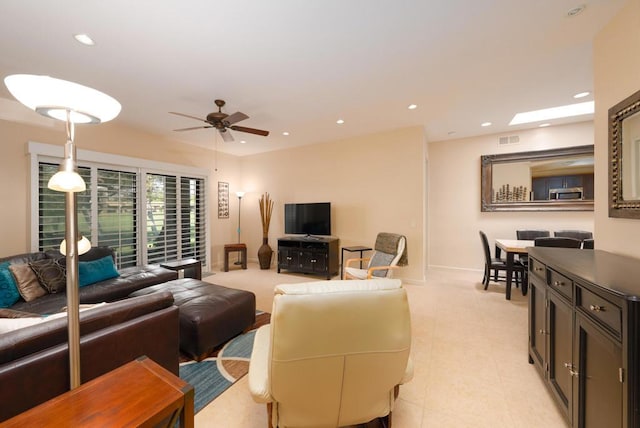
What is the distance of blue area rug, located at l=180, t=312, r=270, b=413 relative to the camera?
1771mm

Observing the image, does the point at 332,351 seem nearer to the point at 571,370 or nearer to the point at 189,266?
the point at 571,370

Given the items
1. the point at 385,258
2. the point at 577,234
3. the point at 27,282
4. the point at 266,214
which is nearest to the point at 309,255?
the point at 266,214

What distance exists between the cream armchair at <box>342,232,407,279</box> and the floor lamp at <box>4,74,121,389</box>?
2.80m

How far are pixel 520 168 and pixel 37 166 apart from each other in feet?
25.7

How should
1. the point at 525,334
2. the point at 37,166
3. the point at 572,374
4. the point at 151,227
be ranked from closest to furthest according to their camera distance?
the point at 572,374 → the point at 525,334 → the point at 37,166 → the point at 151,227

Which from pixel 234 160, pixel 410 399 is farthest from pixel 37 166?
pixel 410 399

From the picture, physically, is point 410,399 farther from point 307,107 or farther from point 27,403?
point 307,107

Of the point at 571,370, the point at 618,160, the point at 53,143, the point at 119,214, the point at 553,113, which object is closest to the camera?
the point at 571,370

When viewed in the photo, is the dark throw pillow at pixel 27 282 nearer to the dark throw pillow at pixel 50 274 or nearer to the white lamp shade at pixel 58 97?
the dark throw pillow at pixel 50 274

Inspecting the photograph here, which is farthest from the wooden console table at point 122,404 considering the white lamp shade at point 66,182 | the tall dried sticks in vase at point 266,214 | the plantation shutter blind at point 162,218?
the tall dried sticks in vase at point 266,214

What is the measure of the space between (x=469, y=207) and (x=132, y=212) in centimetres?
653

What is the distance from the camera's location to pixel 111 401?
0.88m

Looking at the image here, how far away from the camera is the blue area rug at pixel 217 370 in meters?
1.77

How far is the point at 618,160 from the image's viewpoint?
1.81m
